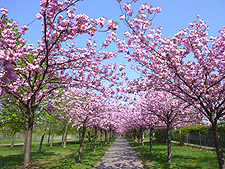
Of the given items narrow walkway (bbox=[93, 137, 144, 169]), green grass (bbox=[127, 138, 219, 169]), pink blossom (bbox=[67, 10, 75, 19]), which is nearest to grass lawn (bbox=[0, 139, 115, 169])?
narrow walkway (bbox=[93, 137, 144, 169])

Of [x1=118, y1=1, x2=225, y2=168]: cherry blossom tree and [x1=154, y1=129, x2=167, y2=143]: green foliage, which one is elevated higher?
[x1=118, y1=1, x2=225, y2=168]: cherry blossom tree

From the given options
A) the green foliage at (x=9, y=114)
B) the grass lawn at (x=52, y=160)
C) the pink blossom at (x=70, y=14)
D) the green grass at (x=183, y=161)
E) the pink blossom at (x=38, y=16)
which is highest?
the pink blossom at (x=70, y=14)

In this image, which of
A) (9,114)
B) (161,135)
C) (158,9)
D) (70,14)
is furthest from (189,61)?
(161,135)

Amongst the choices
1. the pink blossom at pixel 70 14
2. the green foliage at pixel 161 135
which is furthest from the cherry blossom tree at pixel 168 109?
the green foliage at pixel 161 135

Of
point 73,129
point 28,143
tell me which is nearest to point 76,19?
point 28,143

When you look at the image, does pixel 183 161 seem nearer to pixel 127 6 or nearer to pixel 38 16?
pixel 127 6

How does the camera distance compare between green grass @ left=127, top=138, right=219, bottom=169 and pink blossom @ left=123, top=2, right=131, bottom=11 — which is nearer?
pink blossom @ left=123, top=2, right=131, bottom=11

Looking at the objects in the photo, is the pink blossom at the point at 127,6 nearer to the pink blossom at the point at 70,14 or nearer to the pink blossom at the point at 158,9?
the pink blossom at the point at 158,9

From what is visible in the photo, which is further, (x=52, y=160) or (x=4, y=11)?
(x=52, y=160)

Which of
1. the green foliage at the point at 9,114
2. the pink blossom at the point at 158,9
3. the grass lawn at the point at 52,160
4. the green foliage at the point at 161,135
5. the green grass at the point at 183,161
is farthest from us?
the green foliage at the point at 161,135

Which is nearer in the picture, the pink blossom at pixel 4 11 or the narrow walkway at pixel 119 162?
the pink blossom at pixel 4 11

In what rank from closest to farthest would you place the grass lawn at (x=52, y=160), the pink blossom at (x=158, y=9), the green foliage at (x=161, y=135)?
1. the pink blossom at (x=158, y=9)
2. the grass lawn at (x=52, y=160)
3. the green foliage at (x=161, y=135)

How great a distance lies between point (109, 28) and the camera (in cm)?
600

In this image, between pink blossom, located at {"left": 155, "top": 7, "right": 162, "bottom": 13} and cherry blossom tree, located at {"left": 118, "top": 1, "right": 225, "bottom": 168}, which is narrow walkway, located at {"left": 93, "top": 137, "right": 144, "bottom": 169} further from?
pink blossom, located at {"left": 155, "top": 7, "right": 162, "bottom": 13}
